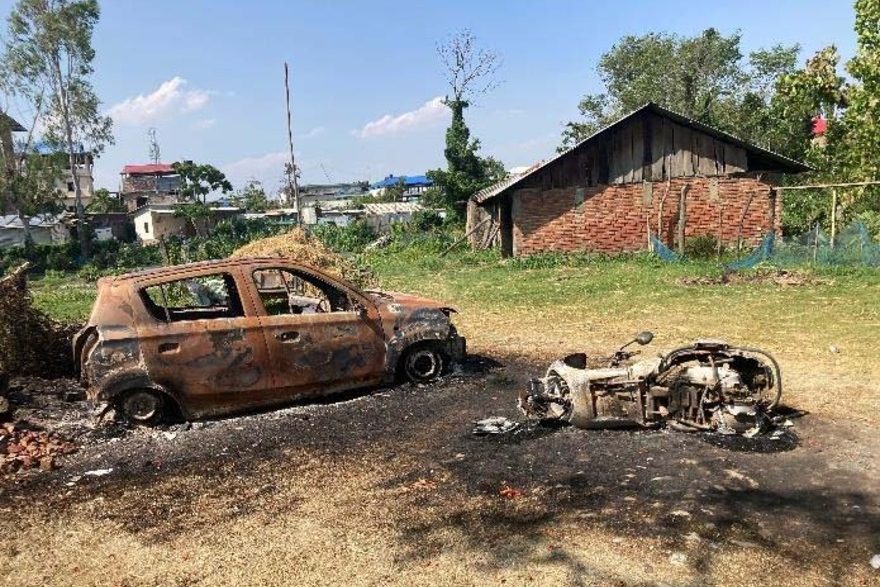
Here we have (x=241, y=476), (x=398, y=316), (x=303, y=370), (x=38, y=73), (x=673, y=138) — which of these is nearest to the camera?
(x=241, y=476)

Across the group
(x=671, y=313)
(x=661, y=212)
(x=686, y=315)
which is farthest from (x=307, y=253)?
(x=661, y=212)

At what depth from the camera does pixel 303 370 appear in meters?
6.72

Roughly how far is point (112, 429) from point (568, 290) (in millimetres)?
11209

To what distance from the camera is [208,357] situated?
6.33 meters

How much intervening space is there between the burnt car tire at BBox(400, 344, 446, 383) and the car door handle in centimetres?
235

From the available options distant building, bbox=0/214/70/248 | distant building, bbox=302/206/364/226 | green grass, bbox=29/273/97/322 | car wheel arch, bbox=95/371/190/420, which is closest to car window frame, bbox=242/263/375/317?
car wheel arch, bbox=95/371/190/420

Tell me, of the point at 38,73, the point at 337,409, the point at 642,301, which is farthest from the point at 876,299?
the point at 38,73

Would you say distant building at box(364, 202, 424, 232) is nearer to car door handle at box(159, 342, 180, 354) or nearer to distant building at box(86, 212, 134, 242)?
distant building at box(86, 212, 134, 242)

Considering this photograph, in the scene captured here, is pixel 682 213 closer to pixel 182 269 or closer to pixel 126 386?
pixel 182 269

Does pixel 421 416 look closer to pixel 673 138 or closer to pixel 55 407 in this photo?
pixel 55 407

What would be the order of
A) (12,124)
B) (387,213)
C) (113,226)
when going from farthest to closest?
(387,213), (113,226), (12,124)

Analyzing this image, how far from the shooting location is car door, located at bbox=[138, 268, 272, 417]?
6203mm

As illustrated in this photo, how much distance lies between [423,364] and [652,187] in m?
16.6

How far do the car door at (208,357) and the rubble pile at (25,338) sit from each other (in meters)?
2.23
